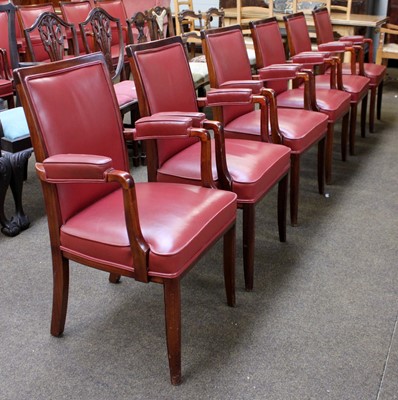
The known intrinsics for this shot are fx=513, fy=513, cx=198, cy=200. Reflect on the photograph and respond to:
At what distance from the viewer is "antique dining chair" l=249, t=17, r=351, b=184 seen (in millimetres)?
2764

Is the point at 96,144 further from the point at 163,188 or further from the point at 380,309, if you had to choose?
the point at 380,309

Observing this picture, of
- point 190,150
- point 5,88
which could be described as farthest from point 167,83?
point 5,88

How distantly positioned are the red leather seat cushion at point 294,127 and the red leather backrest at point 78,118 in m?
0.82

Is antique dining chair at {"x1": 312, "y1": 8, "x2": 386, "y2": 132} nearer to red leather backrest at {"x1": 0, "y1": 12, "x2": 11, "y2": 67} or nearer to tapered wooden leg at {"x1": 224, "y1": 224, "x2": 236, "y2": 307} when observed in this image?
red leather backrest at {"x1": 0, "y1": 12, "x2": 11, "y2": 67}

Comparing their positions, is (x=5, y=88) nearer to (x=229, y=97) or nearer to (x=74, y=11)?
(x=74, y=11)

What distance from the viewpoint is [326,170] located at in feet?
9.55

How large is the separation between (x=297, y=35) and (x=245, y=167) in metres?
1.73

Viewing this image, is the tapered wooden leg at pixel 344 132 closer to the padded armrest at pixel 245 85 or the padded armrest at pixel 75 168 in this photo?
the padded armrest at pixel 245 85

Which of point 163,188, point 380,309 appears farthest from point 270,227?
point 163,188

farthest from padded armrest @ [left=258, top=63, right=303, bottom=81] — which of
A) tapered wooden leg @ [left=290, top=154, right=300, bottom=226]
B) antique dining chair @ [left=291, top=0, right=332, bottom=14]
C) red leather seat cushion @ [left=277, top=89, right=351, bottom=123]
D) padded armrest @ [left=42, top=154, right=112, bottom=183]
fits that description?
antique dining chair @ [left=291, top=0, right=332, bottom=14]

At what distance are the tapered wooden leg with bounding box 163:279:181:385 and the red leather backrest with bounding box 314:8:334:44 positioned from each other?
2.75m

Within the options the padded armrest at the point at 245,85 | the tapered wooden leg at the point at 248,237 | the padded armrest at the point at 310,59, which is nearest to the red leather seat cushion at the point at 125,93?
the padded armrest at the point at 245,85

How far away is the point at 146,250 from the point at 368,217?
5.02ft

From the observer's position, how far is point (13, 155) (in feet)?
7.68
